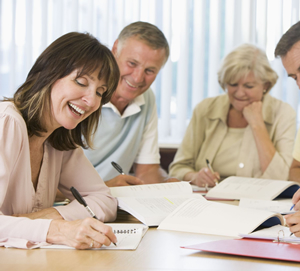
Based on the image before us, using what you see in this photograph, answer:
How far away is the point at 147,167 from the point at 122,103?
1.22 ft

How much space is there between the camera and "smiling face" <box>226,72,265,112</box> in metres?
2.43

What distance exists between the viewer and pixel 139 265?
2.57 feet

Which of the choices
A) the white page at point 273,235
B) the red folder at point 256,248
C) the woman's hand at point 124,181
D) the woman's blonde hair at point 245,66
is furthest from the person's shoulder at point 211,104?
the red folder at point 256,248

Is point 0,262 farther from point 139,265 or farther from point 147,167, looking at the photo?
point 147,167

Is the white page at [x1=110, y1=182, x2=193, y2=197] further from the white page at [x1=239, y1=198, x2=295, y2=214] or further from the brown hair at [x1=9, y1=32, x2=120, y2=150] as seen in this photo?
the brown hair at [x1=9, y1=32, x2=120, y2=150]

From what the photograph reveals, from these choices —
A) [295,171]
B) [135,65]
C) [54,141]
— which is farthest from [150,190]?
[295,171]

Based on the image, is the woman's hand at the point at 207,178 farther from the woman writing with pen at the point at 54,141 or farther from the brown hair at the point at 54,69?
the brown hair at the point at 54,69

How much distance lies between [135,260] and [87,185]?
529 millimetres

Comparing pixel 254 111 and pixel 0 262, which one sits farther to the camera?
pixel 254 111

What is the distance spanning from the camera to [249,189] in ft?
5.57

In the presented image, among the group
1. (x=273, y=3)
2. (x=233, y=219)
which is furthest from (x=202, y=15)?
(x=233, y=219)

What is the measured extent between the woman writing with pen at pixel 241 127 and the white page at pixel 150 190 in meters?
0.73

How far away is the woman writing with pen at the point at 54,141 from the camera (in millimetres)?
954

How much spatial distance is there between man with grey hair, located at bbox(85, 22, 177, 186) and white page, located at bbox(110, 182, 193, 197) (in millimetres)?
344
